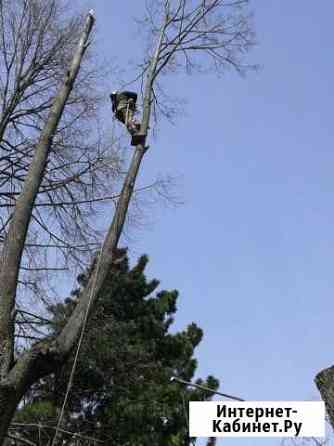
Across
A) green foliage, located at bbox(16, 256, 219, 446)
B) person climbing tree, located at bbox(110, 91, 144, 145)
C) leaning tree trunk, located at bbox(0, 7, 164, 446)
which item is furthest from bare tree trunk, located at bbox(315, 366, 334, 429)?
green foliage, located at bbox(16, 256, 219, 446)

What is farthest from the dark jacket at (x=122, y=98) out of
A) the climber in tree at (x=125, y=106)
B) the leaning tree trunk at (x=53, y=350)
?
the leaning tree trunk at (x=53, y=350)

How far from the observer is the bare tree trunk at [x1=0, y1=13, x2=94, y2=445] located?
459 centimetres

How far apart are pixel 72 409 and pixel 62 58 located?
7.17m

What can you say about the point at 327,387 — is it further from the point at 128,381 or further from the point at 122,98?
the point at 128,381

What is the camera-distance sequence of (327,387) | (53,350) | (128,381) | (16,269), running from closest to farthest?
1. (327,387)
2. (53,350)
3. (16,269)
4. (128,381)

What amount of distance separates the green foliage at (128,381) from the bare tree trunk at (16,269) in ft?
12.1

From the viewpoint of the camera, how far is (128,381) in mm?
12227

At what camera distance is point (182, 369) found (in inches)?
602

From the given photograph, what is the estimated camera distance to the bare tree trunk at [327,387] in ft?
10.5

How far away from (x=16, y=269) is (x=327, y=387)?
9.48 feet

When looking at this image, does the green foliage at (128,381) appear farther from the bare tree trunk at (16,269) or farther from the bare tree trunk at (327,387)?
the bare tree trunk at (327,387)

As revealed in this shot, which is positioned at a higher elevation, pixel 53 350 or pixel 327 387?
pixel 53 350

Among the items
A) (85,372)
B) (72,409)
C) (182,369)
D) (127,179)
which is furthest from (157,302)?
(127,179)

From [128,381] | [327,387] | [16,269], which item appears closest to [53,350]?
[16,269]
